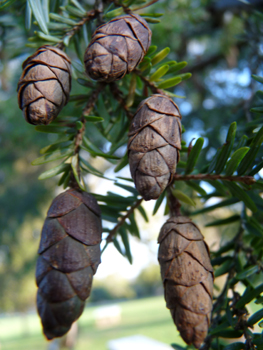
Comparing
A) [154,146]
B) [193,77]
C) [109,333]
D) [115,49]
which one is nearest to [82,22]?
[115,49]

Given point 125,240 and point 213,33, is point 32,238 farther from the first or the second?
point 125,240

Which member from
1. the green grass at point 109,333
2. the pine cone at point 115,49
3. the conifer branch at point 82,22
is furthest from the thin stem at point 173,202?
the green grass at point 109,333

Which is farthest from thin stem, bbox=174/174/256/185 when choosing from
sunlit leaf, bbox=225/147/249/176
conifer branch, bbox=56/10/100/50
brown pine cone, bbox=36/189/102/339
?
conifer branch, bbox=56/10/100/50

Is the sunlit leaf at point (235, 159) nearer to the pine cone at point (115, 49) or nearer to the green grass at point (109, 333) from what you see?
the pine cone at point (115, 49)

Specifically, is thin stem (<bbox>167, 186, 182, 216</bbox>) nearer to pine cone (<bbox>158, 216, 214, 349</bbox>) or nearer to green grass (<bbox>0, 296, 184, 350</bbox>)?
pine cone (<bbox>158, 216, 214, 349</bbox>)

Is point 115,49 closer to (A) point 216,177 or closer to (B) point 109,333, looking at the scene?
(A) point 216,177

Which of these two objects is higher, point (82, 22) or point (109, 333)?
point (82, 22)

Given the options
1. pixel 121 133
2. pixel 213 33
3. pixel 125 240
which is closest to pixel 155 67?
pixel 121 133
